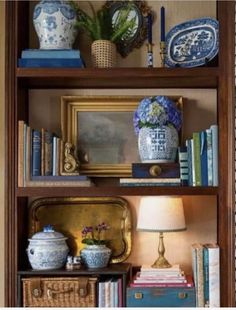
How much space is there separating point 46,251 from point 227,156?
879 millimetres

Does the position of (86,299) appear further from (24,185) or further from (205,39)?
(205,39)

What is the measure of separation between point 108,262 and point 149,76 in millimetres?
863

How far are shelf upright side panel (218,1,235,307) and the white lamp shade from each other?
0.62ft

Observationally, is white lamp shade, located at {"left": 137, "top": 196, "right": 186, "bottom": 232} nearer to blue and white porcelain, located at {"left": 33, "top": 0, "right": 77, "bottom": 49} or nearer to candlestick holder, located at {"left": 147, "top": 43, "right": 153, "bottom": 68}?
candlestick holder, located at {"left": 147, "top": 43, "right": 153, "bottom": 68}

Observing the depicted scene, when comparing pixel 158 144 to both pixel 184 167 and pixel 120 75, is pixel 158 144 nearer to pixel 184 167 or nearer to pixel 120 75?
pixel 184 167

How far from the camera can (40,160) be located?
216 centimetres

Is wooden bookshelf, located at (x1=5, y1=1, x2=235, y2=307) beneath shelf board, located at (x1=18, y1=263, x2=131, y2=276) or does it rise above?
above

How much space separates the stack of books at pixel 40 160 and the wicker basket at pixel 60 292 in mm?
415

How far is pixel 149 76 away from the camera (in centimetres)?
213

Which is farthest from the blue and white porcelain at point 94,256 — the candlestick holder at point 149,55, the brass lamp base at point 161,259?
the candlestick holder at point 149,55

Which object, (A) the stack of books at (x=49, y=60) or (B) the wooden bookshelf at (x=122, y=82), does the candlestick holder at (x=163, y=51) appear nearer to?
(B) the wooden bookshelf at (x=122, y=82)

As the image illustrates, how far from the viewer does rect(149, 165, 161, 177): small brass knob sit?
2121 mm

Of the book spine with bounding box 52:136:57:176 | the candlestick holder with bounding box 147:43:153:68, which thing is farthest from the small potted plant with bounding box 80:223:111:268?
the candlestick holder with bounding box 147:43:153:68

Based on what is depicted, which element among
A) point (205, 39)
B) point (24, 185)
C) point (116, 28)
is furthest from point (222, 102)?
point (24, 185)
